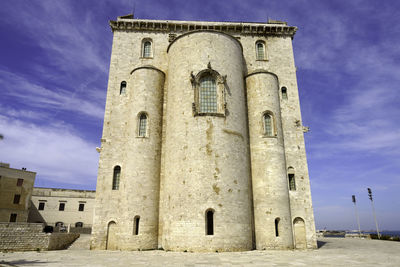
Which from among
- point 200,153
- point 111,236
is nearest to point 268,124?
point 200,153

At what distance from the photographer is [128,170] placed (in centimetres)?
1966

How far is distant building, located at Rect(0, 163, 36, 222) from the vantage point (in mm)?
32625

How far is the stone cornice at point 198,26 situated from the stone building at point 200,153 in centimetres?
144

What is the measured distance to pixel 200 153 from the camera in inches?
709

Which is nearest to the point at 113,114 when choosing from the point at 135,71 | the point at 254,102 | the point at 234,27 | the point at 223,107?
the point at 135,71

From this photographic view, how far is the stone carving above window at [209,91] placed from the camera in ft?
63.7

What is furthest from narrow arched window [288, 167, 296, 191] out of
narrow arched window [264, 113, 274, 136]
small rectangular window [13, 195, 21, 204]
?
small rectangular window [13, 195, 21, 204]

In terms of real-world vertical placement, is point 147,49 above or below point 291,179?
above

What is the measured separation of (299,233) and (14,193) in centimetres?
3287

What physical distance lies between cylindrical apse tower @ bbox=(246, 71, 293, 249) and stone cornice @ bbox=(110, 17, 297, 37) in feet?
17.1

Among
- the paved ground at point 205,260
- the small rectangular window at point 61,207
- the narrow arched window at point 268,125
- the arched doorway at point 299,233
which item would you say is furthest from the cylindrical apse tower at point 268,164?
the small rectangular window at point 61,207

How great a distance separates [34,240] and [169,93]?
13.5 m

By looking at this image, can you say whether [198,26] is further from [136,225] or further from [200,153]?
[136,225]

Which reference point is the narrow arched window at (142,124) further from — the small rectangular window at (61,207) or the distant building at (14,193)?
the small rectangular window at (61,207)
